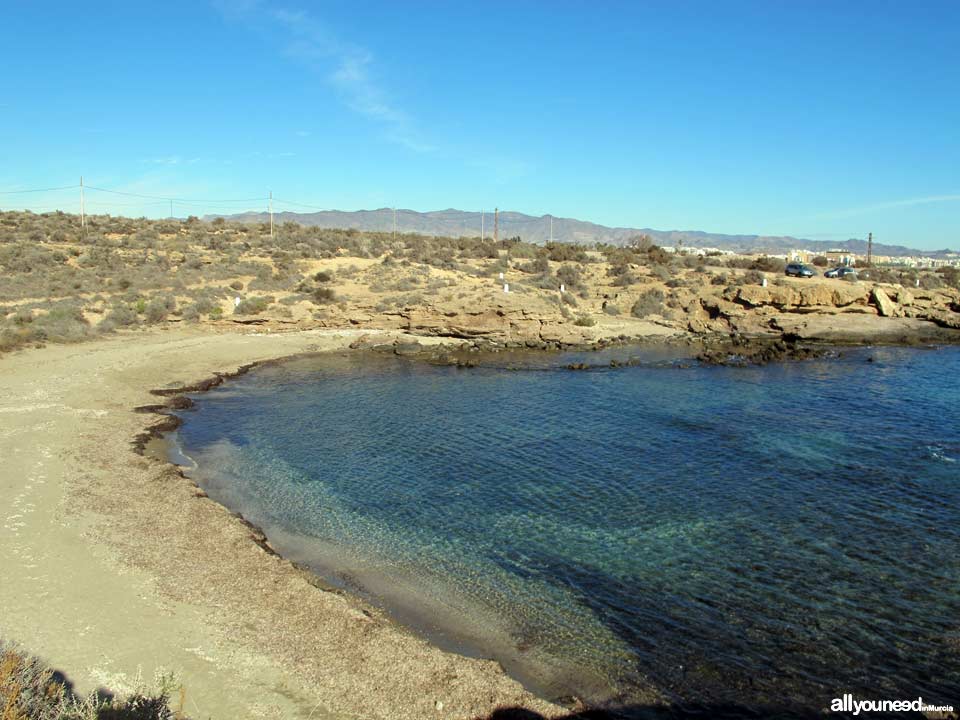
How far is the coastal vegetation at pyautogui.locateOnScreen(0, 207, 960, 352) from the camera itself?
32.4 m

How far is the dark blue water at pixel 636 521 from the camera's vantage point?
8359 millimetres

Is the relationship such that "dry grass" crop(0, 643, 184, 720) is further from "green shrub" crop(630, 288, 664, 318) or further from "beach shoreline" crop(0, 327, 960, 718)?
"green shrub" crop(630, 288, 664, 318)

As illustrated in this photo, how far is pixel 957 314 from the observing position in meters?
39.3

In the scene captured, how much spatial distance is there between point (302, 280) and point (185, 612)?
3288 cm

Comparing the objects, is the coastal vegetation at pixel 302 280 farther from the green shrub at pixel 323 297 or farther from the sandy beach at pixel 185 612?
the sandy beach at pixel 185 612

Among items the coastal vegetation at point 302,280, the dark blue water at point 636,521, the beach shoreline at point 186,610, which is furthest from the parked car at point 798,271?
the beach shoreline at point 186,610

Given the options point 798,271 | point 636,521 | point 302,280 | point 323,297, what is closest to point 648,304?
point 798,271

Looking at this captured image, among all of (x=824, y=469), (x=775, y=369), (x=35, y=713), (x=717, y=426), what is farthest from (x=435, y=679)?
(x=775, y=369)

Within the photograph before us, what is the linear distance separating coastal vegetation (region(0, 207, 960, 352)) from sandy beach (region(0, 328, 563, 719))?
670 inches

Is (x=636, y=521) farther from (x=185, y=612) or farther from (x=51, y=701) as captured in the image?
(x=51, y=701)

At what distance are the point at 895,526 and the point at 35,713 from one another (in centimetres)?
1283

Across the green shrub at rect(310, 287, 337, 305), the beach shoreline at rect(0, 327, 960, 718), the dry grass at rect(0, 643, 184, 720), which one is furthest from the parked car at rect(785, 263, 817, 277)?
the dry grass at rect(0, 643, 184, 720)

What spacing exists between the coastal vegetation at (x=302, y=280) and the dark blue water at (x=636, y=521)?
37.8 ft

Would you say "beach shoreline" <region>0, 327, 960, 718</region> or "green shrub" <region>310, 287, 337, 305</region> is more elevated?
"green shrub" <region>310, 287, 337, 305</region>
